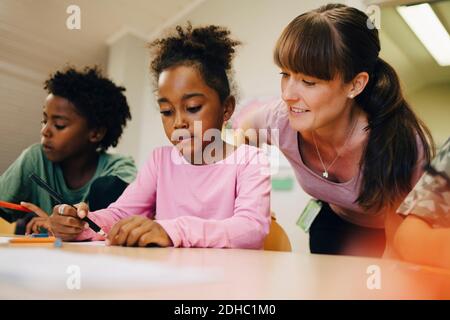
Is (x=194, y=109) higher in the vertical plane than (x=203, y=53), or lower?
lower

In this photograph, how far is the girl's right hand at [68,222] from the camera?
53 centimetres

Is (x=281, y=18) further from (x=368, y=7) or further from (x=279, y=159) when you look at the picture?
(x=279, y=159)

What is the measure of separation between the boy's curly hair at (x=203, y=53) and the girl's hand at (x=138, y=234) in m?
0.28

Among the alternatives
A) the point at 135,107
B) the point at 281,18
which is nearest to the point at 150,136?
the point at 135,107

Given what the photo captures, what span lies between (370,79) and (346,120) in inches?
2.8

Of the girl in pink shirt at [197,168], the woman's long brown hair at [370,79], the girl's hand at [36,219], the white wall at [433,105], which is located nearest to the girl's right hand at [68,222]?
the girl in pink shirt at [197,168]

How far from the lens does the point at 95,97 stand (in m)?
0.88

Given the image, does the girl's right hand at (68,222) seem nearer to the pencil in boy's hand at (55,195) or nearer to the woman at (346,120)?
the pencil in boy's hand at (55,195)

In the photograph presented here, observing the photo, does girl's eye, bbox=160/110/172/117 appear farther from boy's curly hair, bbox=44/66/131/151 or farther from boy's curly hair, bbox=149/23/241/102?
boy's curly hair, bbox=44/66/131/151

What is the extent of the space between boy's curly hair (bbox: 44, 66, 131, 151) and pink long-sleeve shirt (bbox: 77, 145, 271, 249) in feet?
0.71

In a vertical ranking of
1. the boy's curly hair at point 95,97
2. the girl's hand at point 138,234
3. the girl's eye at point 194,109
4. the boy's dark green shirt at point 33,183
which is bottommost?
the girl's hand at point 138,234

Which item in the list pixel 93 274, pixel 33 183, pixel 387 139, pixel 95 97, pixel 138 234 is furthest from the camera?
pixel 95 97

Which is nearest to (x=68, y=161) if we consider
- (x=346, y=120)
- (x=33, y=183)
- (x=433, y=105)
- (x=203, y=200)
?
(x=33, y=183)

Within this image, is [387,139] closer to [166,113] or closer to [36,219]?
[166,113]
